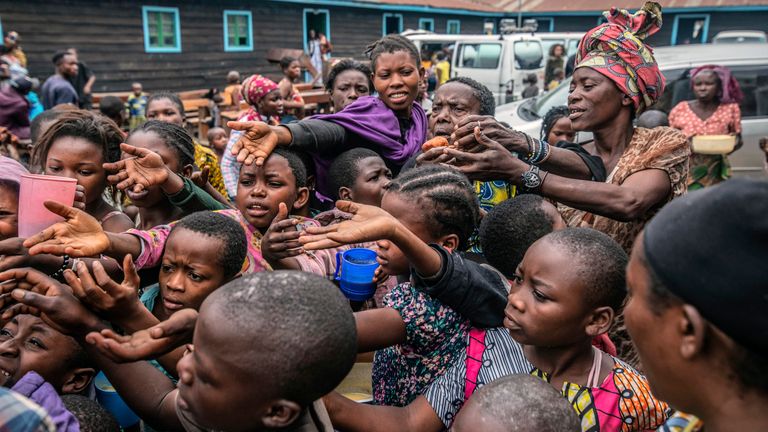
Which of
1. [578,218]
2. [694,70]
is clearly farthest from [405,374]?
[694,70]

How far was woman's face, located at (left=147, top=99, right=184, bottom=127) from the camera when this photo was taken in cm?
468

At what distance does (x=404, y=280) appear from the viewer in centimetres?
236

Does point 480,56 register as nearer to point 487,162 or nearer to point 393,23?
point 393,23

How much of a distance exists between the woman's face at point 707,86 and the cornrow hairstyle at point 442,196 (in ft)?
18.4

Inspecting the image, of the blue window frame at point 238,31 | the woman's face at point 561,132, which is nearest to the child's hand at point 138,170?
the woman's face at point 561,132

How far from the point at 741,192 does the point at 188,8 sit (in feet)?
53.0

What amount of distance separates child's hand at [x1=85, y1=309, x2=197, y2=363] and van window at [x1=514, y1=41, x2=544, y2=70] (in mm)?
14902

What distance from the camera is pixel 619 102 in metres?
2.68

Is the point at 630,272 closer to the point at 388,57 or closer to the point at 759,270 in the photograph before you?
the point at 759,270

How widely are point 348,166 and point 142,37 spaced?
13.5m

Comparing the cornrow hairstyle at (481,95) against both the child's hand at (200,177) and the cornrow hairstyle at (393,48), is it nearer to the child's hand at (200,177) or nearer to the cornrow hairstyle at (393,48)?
the cornrow hairstyle at (393,48)

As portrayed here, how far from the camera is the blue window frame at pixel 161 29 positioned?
14.5 m

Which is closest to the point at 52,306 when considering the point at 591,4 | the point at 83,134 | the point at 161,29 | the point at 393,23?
the point at 83,134

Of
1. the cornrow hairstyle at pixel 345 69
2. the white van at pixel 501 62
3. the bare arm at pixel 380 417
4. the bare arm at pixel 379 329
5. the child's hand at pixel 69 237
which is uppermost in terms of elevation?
the white van at pixel 501 62
